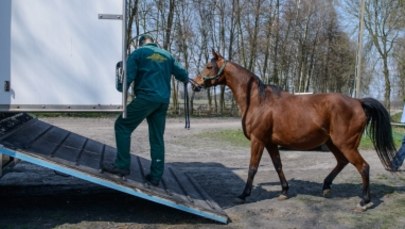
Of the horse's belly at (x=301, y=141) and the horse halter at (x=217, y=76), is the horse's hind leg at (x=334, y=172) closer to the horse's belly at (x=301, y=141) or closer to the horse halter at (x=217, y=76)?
the horse's belly at (x=301, y=141)

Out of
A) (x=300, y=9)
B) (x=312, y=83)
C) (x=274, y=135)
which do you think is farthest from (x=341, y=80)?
(x=274, y=135)

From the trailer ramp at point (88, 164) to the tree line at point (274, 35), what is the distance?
79.2 feet

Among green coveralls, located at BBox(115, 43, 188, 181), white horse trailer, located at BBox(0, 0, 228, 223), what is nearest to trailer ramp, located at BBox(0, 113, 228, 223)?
white horse trailer, located at BBox(0, 0, 228, 223)

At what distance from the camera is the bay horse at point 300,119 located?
6.94m

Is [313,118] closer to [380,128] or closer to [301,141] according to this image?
[301,141]

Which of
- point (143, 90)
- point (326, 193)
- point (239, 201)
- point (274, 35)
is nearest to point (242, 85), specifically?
point (239, 201)

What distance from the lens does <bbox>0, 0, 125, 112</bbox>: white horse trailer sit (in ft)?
17.7

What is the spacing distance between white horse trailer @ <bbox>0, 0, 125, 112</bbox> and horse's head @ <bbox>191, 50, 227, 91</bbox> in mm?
2002

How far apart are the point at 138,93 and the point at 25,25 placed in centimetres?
156

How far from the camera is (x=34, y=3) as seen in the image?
5.48 m

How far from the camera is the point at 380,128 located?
7.23 metres

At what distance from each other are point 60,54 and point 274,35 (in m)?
35.2

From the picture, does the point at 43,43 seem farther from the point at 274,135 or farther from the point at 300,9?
the point at 300,9

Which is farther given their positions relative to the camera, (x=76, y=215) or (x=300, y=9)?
(x=300, y=9)
